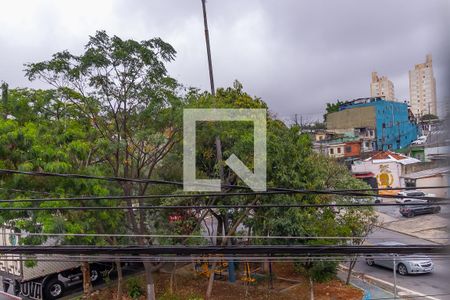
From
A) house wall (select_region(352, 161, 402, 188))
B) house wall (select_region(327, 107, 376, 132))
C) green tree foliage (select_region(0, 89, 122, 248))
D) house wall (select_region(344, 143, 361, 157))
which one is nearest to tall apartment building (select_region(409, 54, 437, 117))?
green tree foliage (select_region(0, 89, 122, 248))

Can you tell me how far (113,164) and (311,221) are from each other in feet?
12.2

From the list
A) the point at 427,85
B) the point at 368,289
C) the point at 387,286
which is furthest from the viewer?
the point at 387,286

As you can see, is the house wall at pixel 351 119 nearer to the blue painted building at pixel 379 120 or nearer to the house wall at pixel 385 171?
the blue painted building at pixel 379 120

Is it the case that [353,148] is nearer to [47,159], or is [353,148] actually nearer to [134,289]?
[134,289]

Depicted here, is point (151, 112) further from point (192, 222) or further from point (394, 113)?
point (394, 113)

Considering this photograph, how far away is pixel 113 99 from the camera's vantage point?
21.6 ft

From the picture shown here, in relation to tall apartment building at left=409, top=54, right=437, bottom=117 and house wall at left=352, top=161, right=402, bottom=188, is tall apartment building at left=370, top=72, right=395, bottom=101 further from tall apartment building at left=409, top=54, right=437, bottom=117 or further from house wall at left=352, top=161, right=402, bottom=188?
tall apartment building at left=409, top=54, right=437, bottom=117

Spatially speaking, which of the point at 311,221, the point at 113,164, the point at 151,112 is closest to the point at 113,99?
the point at 151,112

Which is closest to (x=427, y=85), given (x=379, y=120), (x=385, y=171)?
(x=385, y=171)

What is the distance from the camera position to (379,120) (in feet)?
65.2
